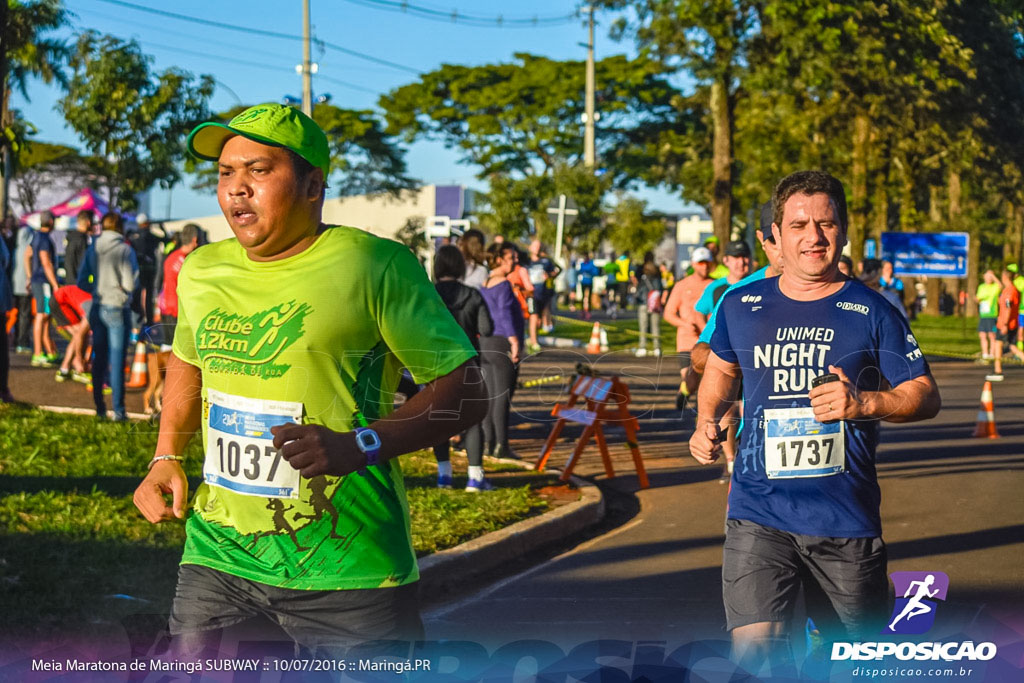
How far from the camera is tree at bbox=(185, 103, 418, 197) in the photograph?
67312mm

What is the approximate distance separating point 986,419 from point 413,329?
12920 millimetres

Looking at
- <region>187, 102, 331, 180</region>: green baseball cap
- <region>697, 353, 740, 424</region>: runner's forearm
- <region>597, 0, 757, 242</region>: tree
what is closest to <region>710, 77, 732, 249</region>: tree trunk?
<region>597, 0, 757, 242</region>: tree

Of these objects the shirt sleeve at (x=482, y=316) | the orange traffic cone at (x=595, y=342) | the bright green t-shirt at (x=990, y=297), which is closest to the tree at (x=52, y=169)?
the orange traffic cone at (x=595, y=342)

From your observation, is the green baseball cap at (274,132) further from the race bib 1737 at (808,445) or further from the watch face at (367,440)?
the race bib 1737 at (808,445)

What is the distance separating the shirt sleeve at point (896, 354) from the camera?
393 cm

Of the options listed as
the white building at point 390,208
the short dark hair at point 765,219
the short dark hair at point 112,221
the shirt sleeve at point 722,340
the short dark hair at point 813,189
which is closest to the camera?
the short dark hair at point 813,189

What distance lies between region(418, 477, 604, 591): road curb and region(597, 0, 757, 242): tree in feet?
59.2

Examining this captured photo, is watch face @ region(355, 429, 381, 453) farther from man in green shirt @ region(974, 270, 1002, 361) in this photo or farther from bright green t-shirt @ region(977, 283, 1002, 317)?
bright green t-shirt @ region(977, 283, 1002, 317)

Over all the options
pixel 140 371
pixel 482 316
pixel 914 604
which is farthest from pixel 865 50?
pixel 914 604

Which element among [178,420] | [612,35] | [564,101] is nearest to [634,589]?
[178,420]

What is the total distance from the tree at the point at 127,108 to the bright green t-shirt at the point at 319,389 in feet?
67.3

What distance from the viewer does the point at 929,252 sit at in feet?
114

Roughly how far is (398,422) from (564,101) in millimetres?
60789

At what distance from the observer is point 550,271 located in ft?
81.9
